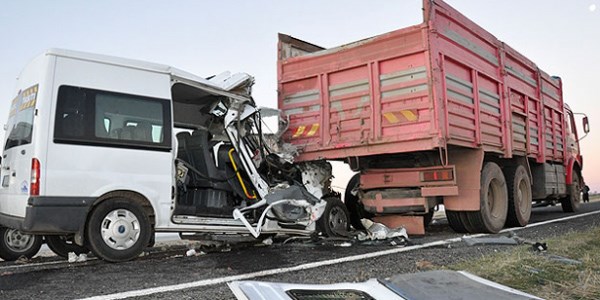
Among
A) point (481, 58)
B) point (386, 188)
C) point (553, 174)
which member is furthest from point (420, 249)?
point (553, 174)

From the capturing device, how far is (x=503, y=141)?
805cm

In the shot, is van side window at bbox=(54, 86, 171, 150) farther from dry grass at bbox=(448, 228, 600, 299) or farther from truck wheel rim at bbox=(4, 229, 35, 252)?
dry grass at bbox=(448, 228, 600, 299)

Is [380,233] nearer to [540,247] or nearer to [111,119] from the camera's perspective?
[540,247]

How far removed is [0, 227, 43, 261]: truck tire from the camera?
5.71 m

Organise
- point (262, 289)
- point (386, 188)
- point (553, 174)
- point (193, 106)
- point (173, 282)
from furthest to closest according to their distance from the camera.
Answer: point (553, 174), point (386, 188), point (193, 106), point (173, 282), point (262, 289)

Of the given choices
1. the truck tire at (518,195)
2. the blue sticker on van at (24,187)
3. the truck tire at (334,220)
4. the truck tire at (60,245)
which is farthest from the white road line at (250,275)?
the truck tire at (518,195)

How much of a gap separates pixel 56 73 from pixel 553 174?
1011 cm

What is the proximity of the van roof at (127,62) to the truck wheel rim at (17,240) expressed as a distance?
2.36 m

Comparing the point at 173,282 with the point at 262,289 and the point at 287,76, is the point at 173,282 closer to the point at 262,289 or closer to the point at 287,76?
the point at 262,289

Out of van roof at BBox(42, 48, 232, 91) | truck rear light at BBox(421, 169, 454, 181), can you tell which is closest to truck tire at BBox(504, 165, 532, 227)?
truck rear light at BBox(421, 169, 454, 181)

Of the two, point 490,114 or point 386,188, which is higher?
point 490,114

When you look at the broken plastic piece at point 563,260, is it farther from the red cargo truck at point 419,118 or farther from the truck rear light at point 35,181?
the truck rear light at point 35,181

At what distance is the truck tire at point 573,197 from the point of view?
40.0ft

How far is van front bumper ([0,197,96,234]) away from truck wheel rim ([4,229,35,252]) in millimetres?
1192
